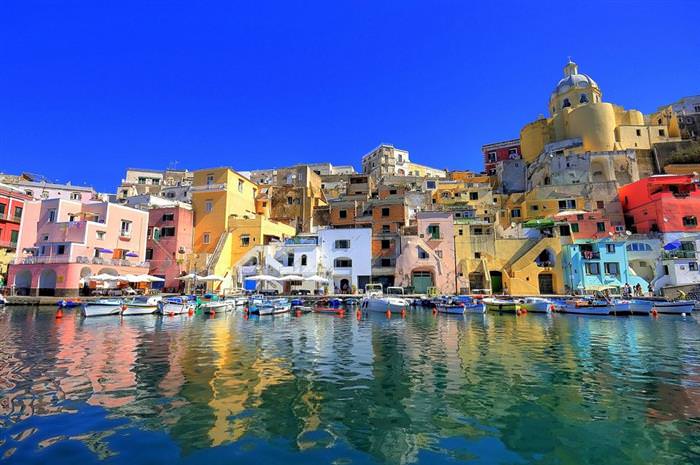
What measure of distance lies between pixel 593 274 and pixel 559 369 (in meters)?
35.2

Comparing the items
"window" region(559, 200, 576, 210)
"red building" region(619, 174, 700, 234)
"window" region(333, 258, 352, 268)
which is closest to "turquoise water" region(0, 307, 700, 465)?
"window" region(333, 258, 352, 268)

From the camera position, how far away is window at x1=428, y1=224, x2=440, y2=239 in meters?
46.1

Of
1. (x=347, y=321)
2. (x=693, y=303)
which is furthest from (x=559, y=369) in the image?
(x=693, y=303)

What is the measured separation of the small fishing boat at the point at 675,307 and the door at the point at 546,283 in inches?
547

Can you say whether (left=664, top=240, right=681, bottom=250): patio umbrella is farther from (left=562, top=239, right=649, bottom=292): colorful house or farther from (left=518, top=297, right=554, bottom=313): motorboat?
(left=518, top=297, right=554, bottom=313): motorboat

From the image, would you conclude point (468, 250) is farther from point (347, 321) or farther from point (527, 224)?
point (347, 321)

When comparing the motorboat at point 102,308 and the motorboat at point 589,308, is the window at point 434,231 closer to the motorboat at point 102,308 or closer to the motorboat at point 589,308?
the motorboat at point 589,308

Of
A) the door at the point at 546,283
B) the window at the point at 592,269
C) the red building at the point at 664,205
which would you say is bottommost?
the door at the point at 546,283

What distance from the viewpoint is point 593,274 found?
4234cm

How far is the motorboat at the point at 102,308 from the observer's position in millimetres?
27984

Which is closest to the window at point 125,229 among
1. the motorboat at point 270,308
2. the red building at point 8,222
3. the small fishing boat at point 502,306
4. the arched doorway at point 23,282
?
the arched doorway at point 23,282

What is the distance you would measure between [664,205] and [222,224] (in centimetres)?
5019

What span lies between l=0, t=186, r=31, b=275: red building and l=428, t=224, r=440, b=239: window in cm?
4611

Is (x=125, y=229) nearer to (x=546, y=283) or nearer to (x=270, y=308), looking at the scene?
(x=270, y=308)
